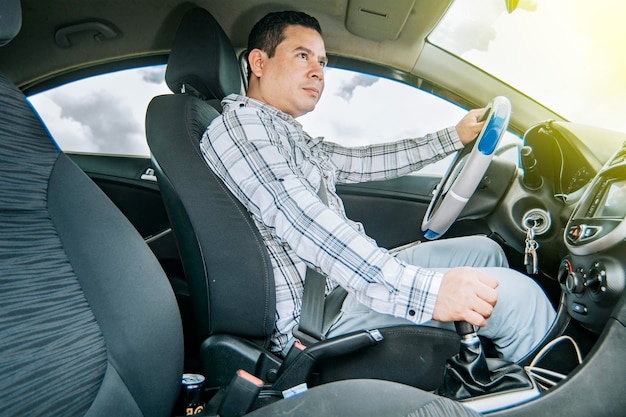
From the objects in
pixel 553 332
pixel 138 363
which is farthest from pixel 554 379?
pixel 138 363

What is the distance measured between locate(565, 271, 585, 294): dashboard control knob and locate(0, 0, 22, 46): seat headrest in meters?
1.09

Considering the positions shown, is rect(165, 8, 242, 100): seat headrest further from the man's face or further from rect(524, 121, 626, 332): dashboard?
rect(524, 121, 626, 332): dashboard

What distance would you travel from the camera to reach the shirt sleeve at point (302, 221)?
887 mm

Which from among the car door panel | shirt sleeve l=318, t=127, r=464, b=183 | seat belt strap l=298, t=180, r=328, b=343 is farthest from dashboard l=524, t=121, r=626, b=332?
the car door panel

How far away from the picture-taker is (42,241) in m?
0.72

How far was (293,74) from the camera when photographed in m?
1.36

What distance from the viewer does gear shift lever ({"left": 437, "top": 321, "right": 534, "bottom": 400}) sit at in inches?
29.1

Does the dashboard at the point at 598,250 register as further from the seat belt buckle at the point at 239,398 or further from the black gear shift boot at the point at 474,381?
the seat belt buckle at the point at 239,398

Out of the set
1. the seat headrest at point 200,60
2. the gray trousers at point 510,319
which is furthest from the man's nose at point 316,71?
the gray trousers at point 510,319

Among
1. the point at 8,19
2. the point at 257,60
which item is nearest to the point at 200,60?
the point at 257,60

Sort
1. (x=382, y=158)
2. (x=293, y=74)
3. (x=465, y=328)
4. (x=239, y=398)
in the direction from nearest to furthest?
(x=239, y=398)
(x=465, y=328)
(x=293, y=74)
(x=382, y=158)

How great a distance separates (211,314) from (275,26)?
2.90 ft

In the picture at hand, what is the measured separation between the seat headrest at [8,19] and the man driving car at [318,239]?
1.43 feet

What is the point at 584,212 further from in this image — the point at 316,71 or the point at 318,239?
the point at 316,71
